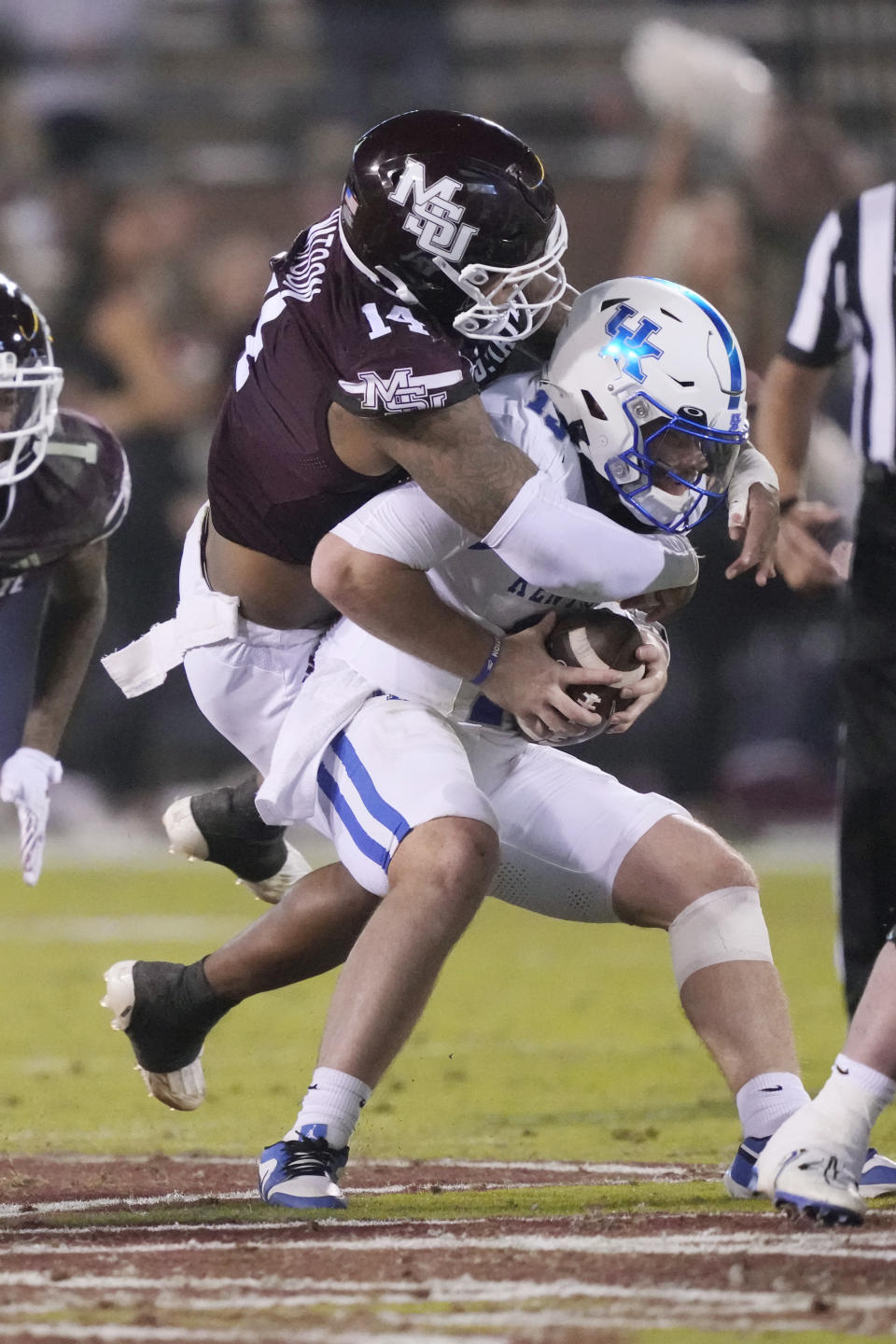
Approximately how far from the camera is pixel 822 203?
27.2ft

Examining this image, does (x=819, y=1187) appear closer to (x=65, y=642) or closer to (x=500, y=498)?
(x=500, y=498)

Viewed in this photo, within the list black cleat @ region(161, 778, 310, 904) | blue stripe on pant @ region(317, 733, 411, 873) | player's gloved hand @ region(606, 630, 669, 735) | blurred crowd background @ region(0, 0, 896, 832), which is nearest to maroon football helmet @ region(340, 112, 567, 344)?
player's gloved hand @ region(606, 630, 669, 735)

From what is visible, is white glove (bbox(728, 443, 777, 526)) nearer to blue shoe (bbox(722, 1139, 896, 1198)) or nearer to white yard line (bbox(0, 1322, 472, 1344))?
blue shoe (bbox(722, 1139, 896, 1198))

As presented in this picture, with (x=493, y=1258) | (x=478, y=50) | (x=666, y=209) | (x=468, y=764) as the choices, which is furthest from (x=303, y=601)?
(x=478, y=50)

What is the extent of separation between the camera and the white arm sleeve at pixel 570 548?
2.38 meters

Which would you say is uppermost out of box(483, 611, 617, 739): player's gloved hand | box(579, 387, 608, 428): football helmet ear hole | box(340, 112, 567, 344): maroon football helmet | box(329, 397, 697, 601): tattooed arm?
box(340, 112, 567, 344): maroon football helmet

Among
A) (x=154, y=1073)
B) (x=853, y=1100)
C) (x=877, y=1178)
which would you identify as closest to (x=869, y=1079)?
(x=853, y=1100)

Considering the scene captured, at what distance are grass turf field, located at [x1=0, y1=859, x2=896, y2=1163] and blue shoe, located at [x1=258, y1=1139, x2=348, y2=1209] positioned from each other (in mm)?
649

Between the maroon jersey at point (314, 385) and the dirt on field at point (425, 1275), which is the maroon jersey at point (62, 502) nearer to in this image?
the maroon jersey at point (314, 385)

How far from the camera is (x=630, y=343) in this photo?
2.53m

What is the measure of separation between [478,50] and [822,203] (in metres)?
2.02

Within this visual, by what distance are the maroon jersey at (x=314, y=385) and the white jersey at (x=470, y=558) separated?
0.10 meters

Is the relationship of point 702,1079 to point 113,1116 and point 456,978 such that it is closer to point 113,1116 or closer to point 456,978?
point 113,1116

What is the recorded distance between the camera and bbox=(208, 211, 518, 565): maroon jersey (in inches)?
94.2
